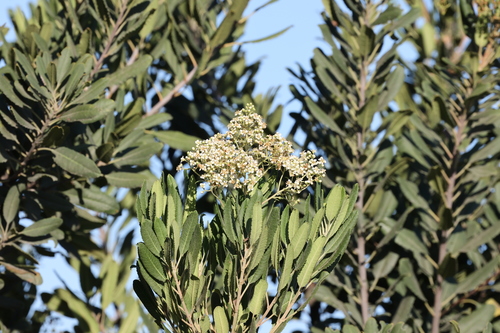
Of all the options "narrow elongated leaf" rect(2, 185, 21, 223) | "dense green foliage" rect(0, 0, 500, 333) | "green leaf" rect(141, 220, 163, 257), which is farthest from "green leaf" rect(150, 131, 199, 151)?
"green leaf" rect(141, 220, 163, 257)

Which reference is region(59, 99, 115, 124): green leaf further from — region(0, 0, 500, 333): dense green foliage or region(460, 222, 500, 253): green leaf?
region(460, 222, 500, 253): green leaf

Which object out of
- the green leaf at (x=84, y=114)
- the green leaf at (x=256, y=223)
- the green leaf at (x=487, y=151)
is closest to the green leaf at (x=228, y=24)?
the green leaf at (x=84, y=114)

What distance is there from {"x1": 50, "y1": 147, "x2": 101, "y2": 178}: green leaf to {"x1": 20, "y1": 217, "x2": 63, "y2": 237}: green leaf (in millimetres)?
271

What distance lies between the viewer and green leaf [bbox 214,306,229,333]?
235 cm

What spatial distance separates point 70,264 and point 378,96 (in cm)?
216

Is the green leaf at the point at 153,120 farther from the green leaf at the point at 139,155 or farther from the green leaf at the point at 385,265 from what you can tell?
the green leaf at the point at 385,265

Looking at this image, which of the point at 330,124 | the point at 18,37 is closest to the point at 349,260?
the point at 330,124

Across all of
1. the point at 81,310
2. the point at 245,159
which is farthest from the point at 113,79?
the point at 245,159

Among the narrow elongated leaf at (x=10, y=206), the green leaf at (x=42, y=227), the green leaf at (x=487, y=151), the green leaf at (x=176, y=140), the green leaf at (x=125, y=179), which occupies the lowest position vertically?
the green leaf at (x=487, y=151)

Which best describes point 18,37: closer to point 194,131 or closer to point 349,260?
point 194,131

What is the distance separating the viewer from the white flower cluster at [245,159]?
2.43 metres

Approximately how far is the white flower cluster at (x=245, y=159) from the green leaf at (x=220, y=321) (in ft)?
1.38

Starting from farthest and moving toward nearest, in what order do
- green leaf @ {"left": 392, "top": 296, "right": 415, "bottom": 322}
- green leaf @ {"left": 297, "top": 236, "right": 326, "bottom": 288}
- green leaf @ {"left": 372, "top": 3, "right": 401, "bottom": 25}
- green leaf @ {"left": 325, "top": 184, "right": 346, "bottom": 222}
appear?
green leaf @ {"left": 372, "top": 3, "right": 401, "bottom": 25} < green leaf @ {"left": 392, "top": 296, "right": 415, "bottom": 322} < green leaf @ {"left": 325, "top": 184, "right": 346, "bottom": 222} < green leaf @ {"left": 297, "top": 236, "right": 326, "bottom": 288}

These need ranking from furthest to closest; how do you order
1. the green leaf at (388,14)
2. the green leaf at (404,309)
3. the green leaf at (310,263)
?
the green leaf at (388,14) → the green leaf at (404,309) → the green leaf at (310,263)
